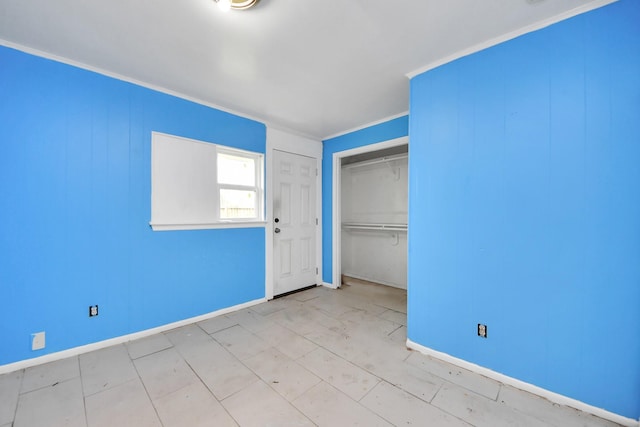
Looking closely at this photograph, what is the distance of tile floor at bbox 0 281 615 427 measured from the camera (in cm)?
149

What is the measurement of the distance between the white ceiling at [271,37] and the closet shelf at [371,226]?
2.18 metres

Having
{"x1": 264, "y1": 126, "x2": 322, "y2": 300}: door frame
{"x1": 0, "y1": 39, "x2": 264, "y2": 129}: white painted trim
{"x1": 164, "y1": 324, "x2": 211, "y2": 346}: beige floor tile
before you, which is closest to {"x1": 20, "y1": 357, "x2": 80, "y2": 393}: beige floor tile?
{"x1": 164, "y1": 324, "x2": 211, "y2": 346}: beige floor tile

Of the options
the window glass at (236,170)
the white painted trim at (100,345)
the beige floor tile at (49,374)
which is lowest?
the beige floor tile at (49,374)

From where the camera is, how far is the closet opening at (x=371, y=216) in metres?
4.17

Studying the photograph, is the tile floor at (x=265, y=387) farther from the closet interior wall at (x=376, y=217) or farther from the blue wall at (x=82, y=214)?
the closet interior wall at (x=376, y=217)

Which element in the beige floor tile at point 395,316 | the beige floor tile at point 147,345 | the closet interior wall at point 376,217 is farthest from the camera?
the closet interior wall at point 376,217

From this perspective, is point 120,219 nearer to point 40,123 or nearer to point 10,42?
point 40,123

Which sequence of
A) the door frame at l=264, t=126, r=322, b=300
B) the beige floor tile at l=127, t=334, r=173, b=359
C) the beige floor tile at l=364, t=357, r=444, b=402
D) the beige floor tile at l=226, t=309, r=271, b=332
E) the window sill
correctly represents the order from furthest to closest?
the door frame at l=264, t=126, r=322, b=300, the beige floor tile at l=226, t=309, r=271, b=332, the window sill, the beige floor tile at l=127, t=334, r=173, b=359, the beige floor tile at l=364, t=357, r=444, b=402

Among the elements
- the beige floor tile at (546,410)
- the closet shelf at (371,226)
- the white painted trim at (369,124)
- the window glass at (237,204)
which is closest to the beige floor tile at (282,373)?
the beige floor tile at (546,410)

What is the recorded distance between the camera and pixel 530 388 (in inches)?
67.9

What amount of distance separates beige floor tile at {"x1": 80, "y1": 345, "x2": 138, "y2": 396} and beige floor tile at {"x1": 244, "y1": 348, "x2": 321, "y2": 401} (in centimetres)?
91

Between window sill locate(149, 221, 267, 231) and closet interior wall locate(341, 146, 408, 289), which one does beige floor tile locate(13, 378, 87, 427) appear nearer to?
window sill locate(149, 221, 267, 231)

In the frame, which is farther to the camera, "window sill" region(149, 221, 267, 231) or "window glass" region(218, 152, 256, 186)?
"window glass" region(218, 152, 256, 186)

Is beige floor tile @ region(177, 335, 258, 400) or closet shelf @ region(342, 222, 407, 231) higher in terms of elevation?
closet shelf @ region(342, 222, 407, 231)
